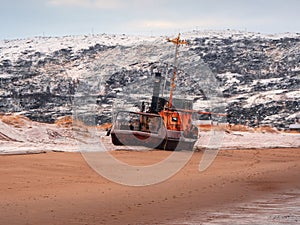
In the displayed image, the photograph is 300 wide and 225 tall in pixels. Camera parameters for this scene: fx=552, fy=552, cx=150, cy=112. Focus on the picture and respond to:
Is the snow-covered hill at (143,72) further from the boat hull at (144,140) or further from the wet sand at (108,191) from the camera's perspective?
the wet sand at (108,191)

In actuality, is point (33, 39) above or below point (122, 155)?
above

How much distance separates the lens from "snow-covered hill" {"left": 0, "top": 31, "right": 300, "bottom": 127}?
48.5m

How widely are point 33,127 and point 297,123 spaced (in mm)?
29513

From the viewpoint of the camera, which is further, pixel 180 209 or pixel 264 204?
pixel 264 204

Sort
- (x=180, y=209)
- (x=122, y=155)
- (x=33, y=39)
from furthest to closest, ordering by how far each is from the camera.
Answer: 1. (x=33, y=39)
2. (x=122, y=155)
3. (x=180, y=209)

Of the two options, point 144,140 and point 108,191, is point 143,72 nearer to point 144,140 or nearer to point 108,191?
point 144,140

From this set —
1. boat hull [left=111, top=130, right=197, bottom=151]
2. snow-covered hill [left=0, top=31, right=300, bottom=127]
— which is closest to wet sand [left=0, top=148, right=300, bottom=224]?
boat hull [left=111, top=130, right=197, bottom=151]

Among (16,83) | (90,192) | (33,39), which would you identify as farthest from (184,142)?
(33,39)

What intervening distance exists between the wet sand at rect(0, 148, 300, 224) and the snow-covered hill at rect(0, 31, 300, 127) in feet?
85.6

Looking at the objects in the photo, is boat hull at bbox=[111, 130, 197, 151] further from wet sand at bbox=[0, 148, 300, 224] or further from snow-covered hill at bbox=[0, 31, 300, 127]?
snow-covered hill at bbox=[0, 31, 300, 127]

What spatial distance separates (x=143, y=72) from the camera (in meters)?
53.8

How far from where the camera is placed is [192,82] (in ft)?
181

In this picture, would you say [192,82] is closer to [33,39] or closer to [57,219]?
[33,39]

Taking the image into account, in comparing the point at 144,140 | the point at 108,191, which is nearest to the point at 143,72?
the point at 144,140
